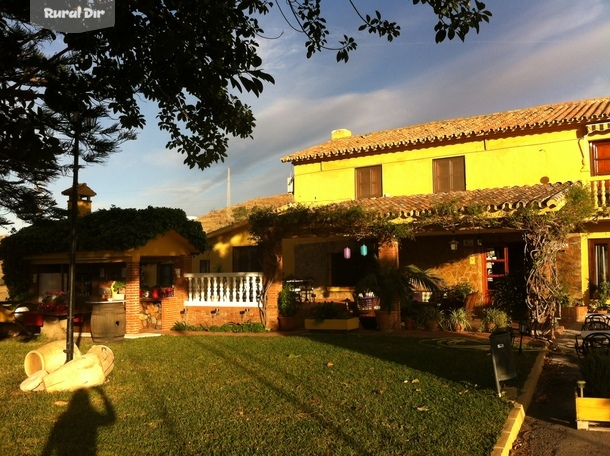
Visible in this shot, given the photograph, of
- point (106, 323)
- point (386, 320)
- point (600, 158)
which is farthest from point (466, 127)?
point (106, 323)

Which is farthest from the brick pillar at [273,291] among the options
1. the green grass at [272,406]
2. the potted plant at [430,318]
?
the green grass at [272,406]

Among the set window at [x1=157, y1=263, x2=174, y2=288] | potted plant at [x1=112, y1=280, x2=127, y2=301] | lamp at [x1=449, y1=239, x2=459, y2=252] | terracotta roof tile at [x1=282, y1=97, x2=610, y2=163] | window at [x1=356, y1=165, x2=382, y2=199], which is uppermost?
terracotta roof tile at [x1=282, y1=97, x2=610, y2=163]

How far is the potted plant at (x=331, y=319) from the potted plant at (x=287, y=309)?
0.41m

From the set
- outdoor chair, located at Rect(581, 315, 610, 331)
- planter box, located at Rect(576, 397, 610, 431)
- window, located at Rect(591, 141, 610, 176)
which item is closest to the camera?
planter box, located at Rect(576, 397, 610, 431)

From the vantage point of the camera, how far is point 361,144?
67.2 ft

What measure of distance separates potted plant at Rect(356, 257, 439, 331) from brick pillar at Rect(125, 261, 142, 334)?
18.6 ft

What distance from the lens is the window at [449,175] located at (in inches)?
723

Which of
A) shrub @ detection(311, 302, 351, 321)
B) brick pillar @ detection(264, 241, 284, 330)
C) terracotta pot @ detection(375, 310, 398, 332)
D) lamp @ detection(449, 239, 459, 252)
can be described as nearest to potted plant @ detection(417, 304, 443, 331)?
terracotta pot @ detection(375, 310, 398, 332)

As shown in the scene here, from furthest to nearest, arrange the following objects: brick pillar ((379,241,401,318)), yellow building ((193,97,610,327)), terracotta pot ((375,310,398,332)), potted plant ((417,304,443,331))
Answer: yellow building ((193,97,610,327))
brick pillar ((379,241,401,318))
potted plant ((417,304,443,331))
terracotta pot ((375,310,398,332))

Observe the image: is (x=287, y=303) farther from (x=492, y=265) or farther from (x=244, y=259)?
(x=244, y=259)

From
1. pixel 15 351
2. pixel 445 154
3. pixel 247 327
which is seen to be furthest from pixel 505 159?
pixel 15 351

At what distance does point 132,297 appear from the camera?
1400cm

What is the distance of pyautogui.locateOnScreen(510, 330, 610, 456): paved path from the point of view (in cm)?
504

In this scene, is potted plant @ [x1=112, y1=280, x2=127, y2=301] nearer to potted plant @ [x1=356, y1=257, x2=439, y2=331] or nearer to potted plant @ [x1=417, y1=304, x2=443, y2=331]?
potted plant @ [x1=356, y1=257, x2=439, y2=331]
